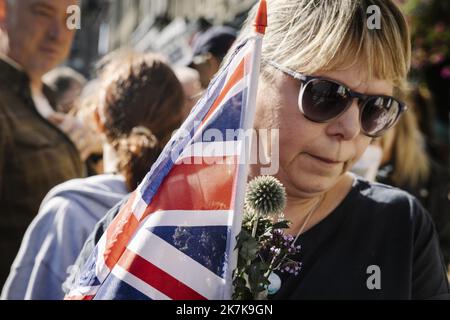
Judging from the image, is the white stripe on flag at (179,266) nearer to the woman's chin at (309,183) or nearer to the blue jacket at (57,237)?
the woman's chin at (309,183)

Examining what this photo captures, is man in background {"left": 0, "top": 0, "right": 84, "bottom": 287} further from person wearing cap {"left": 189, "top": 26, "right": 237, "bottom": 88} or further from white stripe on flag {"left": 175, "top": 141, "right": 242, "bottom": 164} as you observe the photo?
white stripe on flag {"left": 175, "top": 141, "right": 242, "bottom": 164}

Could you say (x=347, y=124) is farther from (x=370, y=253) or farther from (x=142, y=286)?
(x=142, y=286)

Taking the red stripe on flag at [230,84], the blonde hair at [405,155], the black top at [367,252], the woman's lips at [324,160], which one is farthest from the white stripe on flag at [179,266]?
the blonde hair at [405,155]

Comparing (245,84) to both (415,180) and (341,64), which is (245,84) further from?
(415,180)

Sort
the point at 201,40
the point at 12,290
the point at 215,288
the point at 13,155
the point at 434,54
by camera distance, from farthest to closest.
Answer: the point at 434,54
the point at 201,40
the point at 13,155
the point at 12,290
the point at 215,288

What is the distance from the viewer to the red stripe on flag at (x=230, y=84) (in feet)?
5.12

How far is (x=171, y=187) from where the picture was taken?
1.55m

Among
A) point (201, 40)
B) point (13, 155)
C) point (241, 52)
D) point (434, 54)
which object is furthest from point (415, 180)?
point (434, 54)

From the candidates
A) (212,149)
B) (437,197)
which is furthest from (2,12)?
(437,197)

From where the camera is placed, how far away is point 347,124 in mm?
1886

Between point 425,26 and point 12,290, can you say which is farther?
point 425,26

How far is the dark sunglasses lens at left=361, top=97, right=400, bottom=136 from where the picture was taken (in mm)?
1920

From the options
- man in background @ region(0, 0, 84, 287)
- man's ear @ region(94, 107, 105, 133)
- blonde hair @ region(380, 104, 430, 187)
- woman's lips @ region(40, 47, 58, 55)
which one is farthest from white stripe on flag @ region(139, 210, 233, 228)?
blonde hair @ region(380, 104, 430, 187)
